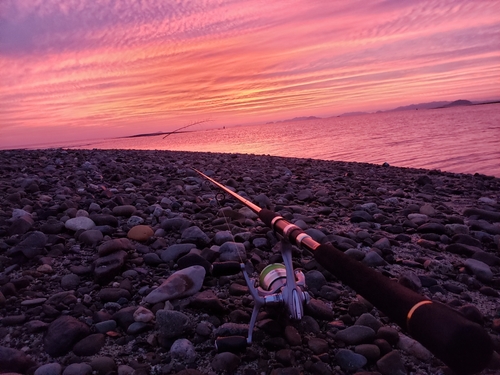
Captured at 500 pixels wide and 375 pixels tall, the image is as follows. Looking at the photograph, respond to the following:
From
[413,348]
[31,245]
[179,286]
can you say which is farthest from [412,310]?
[31,245]

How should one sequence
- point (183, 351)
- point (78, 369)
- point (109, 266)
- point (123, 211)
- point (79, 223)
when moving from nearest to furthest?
point (78, 369)
point (183, 351)
point (109, 266)
point (79, 223)
point (123, 211)

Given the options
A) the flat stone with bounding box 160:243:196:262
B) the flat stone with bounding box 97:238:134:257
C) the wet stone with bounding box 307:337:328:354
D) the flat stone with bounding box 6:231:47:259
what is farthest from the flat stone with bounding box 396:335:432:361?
the flat stone with bounding box 6:231:47:259

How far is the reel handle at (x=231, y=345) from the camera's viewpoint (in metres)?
2.34

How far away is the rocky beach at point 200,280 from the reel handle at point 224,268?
6 centimetres

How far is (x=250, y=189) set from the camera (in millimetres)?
7352

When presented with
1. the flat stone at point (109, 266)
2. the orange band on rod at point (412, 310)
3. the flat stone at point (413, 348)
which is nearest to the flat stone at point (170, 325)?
the flat stone at point (109, 266)

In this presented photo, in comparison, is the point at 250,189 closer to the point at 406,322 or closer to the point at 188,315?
the point at 188,315

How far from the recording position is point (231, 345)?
234 centimetres

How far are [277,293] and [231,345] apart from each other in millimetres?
429

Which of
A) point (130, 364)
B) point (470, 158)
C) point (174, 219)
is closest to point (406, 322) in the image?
point (130, 364)

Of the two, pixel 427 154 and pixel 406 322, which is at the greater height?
pixel 406 322

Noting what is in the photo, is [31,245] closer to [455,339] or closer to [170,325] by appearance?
[170,325]

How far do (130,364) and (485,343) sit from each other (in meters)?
2.02

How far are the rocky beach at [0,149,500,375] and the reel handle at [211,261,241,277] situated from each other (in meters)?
0.06
